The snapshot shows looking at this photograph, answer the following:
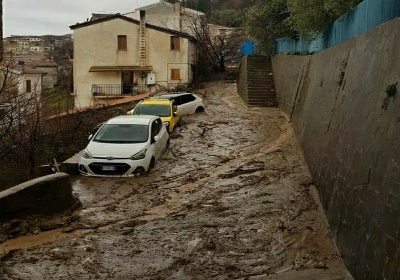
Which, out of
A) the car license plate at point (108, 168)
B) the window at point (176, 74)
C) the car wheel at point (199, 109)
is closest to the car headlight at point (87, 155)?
the car license plate at point (108, 168)

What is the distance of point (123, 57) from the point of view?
43.0 m

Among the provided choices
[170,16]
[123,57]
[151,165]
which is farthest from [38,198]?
[170,16]

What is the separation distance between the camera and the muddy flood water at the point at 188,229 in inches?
320

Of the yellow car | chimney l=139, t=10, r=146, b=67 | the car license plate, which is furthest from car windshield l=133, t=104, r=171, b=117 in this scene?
chimney l=139, t=10, r=146, b=67

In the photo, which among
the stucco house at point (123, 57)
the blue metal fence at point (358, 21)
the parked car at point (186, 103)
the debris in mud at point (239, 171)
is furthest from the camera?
the stucco house at point (123, 57)

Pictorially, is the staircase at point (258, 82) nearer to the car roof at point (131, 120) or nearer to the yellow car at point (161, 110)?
the yellow car at point (161, 110)

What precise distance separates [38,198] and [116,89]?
33090mm

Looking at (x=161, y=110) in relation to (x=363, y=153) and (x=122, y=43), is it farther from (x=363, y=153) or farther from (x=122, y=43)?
(x=122, y=43)

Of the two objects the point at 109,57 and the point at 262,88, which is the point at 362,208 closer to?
the point at 262,88

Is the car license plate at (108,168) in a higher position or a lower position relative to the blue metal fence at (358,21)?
lower

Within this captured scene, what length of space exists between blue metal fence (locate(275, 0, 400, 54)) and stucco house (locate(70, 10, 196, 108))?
772 inches

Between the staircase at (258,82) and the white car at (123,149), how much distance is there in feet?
52.8

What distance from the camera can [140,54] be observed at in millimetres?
42906

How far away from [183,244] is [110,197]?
3.92 meters
